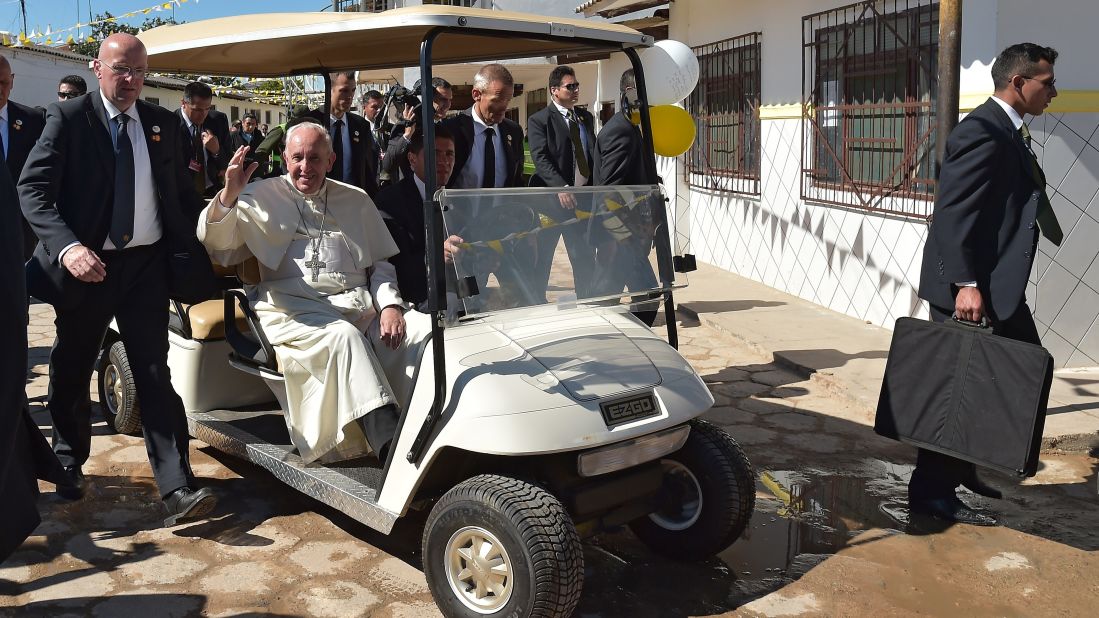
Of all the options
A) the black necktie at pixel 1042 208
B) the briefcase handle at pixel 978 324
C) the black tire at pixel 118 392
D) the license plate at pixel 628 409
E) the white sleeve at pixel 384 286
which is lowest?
the black tire at pixel 118 392

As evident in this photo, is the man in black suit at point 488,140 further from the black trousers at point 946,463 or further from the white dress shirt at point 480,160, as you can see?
the black trousers at point 946,463

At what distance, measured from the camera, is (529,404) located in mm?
3230

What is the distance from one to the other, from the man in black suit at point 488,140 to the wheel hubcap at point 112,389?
209 centimetres

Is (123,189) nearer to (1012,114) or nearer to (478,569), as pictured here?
(478,569)

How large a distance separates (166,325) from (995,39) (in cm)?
511

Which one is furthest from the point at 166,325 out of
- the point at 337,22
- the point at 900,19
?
the point at 900,19

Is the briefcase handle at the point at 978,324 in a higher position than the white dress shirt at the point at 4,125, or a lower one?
lower

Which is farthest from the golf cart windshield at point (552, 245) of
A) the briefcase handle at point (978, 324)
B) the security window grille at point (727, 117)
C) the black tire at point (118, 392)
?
the security window grille at point (727, 117)

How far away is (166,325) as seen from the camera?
4.34 m

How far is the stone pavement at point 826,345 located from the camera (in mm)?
5477

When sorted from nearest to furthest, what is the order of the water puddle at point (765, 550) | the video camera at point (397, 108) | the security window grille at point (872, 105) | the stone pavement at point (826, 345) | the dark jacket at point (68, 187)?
1. the water puddle at point (765, 550)
2. the dark jacket at point (68, 187)
3. the stone pavement at point (826, 345)
4. the video camera at point (397, 108)
5. the security window grille at point (872, 105)

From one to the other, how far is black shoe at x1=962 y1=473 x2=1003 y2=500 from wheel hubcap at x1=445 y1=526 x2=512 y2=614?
2.41 m

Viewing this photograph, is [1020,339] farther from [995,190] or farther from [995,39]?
[995,39]

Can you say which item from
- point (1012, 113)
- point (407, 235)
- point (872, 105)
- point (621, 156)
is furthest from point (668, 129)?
point (872, 105)
